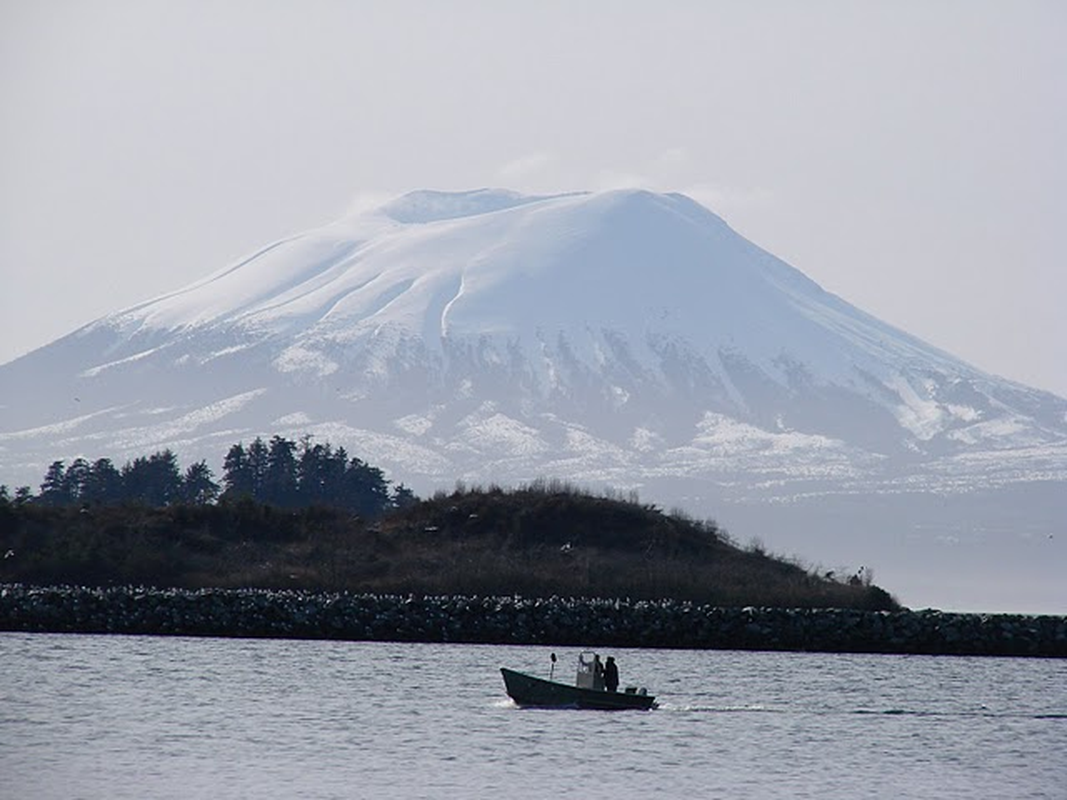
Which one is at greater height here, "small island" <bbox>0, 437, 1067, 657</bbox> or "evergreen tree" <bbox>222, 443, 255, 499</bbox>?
"evergreen tree" <bbox>222, 443, 255, 499</bbox>

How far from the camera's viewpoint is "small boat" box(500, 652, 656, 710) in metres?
66.2

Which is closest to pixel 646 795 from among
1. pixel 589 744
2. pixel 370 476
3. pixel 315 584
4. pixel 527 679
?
pixel 589 744

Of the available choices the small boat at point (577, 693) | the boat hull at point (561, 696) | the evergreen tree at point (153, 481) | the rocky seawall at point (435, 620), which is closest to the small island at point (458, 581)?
the rocky seawall at point (435, 620)

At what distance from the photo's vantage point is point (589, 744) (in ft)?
196

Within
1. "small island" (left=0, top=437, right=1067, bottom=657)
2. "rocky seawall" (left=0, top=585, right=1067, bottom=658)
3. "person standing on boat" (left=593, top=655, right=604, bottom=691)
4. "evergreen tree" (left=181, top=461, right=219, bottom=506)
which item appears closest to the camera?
"person standing on boat" (left=593, top=655, right=604, bottom=691)

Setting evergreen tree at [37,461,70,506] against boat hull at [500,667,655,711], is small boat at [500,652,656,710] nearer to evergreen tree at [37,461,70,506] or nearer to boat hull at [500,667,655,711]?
boat hull at [500,667,655,711]

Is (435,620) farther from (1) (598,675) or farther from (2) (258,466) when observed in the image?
(2) (258,466)

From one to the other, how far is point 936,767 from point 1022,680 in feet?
85.7

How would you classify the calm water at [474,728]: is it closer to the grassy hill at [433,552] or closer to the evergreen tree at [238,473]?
the grassy hill at [433,552]

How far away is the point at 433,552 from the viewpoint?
100125 mm

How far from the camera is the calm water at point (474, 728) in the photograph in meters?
52.1

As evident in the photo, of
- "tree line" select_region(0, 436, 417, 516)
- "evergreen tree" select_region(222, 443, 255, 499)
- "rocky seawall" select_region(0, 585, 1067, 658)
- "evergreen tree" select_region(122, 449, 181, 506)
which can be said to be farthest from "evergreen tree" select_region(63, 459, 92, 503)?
"rocky seawall" select_region(0, 585, 1067, 658)

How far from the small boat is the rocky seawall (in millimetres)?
21441

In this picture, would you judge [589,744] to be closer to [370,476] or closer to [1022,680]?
[1022,680]
